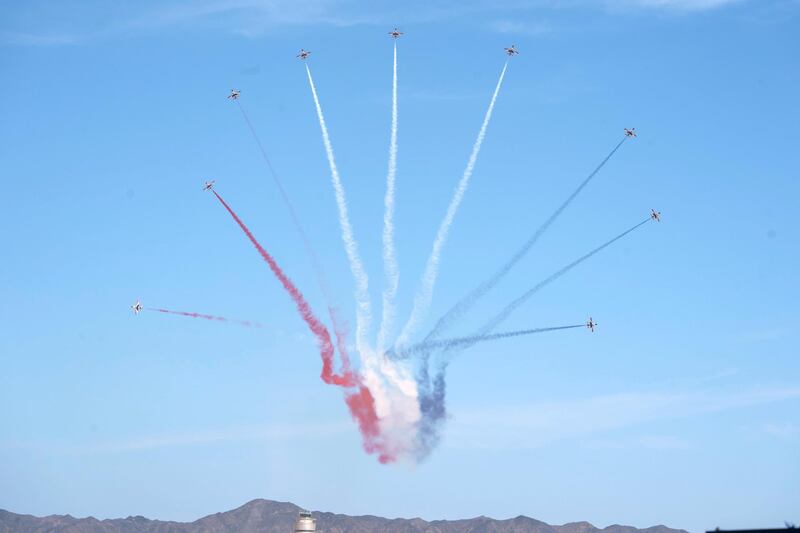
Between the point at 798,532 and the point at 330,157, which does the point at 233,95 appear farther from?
the point at 798,532

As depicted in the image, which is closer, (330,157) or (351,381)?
(330,157)

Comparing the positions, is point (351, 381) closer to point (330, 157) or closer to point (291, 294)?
point (291, 294)

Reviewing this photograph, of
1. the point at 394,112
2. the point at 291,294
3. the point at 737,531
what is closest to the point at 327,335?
the point at 291,294

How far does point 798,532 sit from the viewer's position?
167250mm

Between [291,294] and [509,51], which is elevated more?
[509,51]

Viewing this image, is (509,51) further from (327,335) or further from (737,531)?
(737,531)

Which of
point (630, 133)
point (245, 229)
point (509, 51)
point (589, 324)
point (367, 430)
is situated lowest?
point (367, 430)

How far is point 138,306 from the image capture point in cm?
17875

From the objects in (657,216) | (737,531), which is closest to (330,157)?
(657,216)

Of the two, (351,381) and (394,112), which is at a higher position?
(394,112)

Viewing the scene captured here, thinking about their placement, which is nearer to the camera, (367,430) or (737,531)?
(737,531)

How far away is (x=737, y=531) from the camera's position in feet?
579

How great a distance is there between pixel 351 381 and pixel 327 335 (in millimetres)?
9922

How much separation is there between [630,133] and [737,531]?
66.5m
